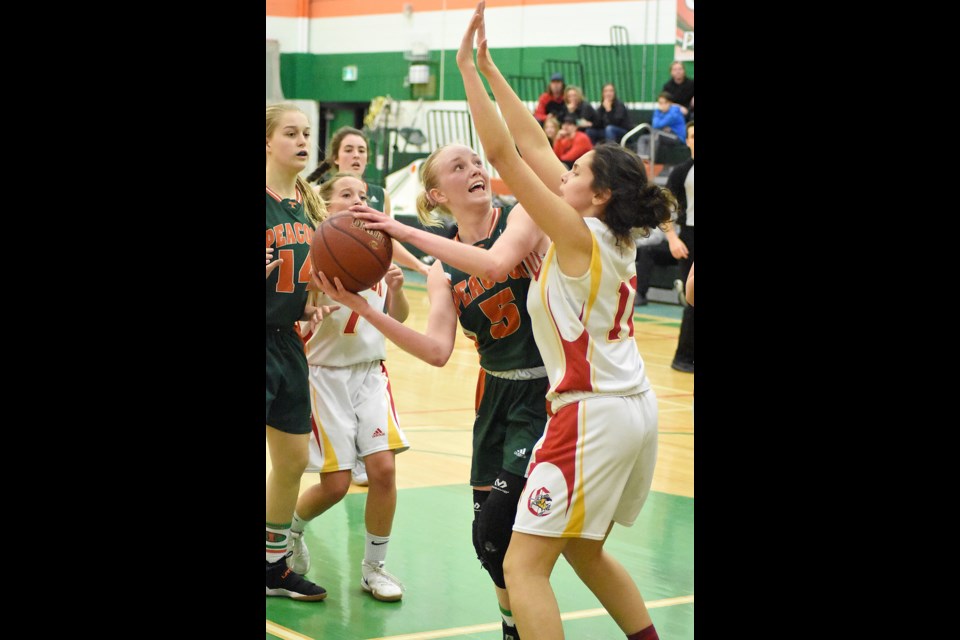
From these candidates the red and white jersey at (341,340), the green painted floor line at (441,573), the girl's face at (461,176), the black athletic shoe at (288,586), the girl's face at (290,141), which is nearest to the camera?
the girl's face at (461,176)

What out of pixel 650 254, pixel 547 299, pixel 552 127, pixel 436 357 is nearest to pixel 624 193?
pixel 547 299

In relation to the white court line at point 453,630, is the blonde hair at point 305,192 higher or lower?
higher

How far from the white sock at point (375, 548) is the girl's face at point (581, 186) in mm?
1766

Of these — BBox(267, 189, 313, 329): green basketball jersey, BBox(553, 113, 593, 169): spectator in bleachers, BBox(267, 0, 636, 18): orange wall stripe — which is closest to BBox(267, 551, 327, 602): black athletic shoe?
BBox(267, 189, 313, 329): green basketball jersey

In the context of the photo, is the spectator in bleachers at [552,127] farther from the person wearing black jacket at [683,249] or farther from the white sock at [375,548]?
the white sock at [375,548]

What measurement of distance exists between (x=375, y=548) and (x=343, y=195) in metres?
1.38

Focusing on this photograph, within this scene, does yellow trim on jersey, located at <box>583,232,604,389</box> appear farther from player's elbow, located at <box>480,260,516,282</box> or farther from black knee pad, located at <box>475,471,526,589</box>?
black knee pad, located at <box>475,471,526,589</box>

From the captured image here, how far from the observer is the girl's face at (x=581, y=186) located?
301 centimetres

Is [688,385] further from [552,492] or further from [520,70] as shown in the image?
[520,70]

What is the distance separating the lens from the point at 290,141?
4043 mm

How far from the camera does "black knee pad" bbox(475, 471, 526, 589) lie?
10.5 ft

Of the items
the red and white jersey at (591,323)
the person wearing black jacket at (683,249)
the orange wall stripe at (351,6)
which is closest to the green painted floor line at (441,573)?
the red and white jersey at (591,323)

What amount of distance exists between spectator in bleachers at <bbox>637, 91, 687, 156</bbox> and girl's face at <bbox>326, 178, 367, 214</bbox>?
11.1 metres
